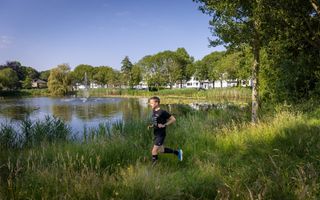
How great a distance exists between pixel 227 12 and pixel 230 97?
31970 mm

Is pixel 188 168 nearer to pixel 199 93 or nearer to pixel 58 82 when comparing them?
pixel 199 93

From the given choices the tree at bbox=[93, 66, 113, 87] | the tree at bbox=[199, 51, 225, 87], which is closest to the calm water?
the tree at bbox=[199, 51, 225, 87]

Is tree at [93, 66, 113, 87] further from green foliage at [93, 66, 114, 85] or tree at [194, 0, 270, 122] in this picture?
tree at [194, 0, 270, 122]

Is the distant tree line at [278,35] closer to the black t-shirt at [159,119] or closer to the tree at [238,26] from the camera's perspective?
the tree at [238,26]

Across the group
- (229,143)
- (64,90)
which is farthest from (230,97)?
(64,90)

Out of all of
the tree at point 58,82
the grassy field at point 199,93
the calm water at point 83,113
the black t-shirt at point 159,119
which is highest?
the tree at point 58,82

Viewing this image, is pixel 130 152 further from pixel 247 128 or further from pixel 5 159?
pixel 247 128

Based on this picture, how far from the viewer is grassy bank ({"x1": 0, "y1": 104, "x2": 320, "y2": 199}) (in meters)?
3.65

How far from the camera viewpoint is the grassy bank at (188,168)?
3.65 metres

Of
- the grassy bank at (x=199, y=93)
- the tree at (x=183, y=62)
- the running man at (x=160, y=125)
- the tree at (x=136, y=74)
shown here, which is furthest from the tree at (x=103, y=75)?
the running man at (x=160, y=125)

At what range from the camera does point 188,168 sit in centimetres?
548

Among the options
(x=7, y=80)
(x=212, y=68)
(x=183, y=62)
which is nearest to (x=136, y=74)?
(x=183, y=62)

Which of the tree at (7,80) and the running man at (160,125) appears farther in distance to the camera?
the tree at (7,80)

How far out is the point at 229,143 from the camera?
6.68m
